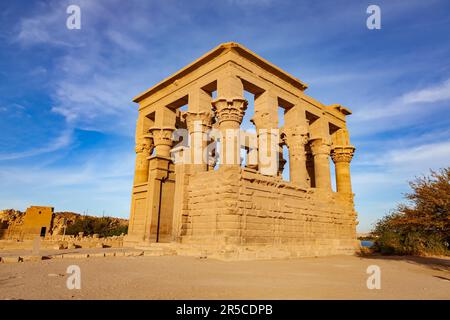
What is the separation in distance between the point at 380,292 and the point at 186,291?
3.13 m

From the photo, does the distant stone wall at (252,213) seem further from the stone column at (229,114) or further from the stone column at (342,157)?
the stone column at (342,157)

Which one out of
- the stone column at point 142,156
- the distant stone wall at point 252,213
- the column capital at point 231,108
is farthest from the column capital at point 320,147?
the stone column at point 142,156

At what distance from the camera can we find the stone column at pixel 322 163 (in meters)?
18.9

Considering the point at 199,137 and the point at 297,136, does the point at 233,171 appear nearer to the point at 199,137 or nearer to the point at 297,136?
the point at 199,137

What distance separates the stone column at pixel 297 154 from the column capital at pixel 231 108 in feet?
17.2

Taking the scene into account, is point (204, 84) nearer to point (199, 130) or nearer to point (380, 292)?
point (199, 130)

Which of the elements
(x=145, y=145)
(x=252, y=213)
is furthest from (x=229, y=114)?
(x=145, y=145)

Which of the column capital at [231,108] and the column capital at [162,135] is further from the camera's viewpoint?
the column capital at [162,135]

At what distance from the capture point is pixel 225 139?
43.4 ft

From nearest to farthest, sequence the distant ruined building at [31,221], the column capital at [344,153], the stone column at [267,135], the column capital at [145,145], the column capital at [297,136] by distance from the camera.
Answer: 1. the stone column at [267,135]
2. the column capital at [297,136]
3. the column capital at [145,145]
4. the column capital at [344,153]
5. the distant ruined building at [31,221]

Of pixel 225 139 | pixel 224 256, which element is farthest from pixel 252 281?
pixel 225 139

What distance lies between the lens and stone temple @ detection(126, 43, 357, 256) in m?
12.1

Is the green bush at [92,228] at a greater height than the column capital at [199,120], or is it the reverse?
the column capital at [199,120]

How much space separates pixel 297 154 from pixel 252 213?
6.31m
